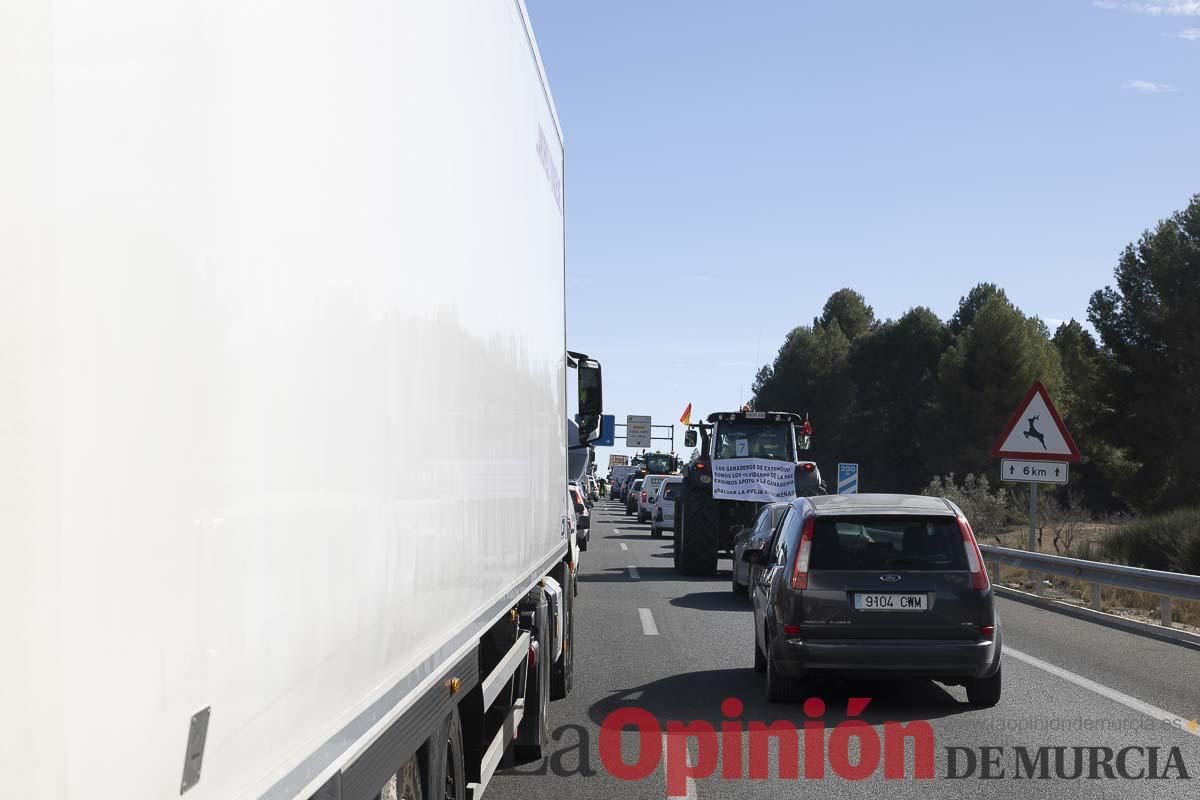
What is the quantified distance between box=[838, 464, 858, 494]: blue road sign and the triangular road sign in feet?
46.2

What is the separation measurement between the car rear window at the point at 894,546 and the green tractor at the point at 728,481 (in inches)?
461

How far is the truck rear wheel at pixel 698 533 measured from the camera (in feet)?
74.3

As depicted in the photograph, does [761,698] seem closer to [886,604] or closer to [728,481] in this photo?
[886,604]

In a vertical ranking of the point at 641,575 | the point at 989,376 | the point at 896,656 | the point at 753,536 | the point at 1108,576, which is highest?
the point at 989,376

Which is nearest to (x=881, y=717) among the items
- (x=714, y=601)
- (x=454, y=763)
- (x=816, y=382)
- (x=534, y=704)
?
(x=534, y=704)

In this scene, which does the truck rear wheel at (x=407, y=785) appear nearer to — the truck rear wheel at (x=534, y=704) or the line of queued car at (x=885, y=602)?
the truck rear wheel at (x=534, y=704)

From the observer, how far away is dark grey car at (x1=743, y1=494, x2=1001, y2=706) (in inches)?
394

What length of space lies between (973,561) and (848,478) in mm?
24537

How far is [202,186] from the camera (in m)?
2.21

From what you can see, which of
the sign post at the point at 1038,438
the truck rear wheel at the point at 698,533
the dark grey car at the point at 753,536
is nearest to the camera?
the dark grey car at the point at 753,536

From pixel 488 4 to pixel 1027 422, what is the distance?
52.5 feet

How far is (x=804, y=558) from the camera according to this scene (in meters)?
10.4

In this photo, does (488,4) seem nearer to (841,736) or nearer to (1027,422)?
(841,736)

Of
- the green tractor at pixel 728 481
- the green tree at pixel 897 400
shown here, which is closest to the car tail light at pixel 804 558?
the green tractor at pixel 728 481
